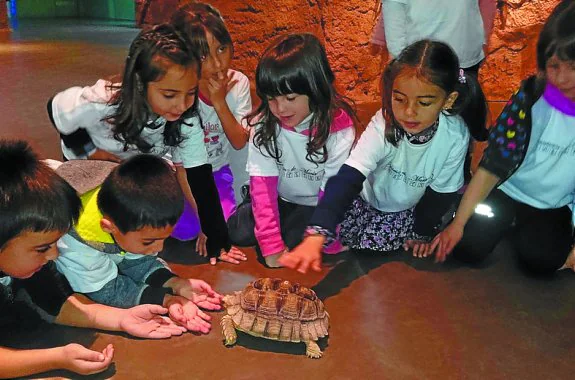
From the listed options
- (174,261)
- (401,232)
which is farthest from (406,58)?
(174,261)

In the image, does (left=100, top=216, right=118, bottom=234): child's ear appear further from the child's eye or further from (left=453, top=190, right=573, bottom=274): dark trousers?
(left=453, top=190, right=573, bottom=274): dark trousers

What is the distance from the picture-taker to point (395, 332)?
207 cm

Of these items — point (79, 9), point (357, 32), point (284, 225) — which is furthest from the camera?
point (79, 9)

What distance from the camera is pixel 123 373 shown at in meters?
1.82

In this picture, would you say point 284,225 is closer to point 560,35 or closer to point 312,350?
point 312,350

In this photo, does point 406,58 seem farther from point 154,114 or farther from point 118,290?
point 118,290

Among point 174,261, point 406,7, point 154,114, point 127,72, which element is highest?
point 406,7

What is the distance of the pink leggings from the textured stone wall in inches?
125

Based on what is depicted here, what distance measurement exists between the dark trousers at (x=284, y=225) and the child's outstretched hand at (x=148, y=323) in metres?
0.72

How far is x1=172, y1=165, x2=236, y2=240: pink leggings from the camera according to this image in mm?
2770

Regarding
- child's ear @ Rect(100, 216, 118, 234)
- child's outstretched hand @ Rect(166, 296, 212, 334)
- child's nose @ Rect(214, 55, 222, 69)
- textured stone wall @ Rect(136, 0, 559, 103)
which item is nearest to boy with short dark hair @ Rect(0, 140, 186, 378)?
child's ear @ Rect(100, 216, 118, 234)

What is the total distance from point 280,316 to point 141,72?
1098 millimetres

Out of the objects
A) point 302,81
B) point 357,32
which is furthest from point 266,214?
point 357,32

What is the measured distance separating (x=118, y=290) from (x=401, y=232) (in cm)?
131
